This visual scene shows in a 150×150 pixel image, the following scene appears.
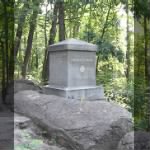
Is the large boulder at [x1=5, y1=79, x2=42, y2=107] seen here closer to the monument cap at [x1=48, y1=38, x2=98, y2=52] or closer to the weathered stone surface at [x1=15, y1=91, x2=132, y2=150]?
the monument cap at [x1=48, y1=38, x2=98, y2=52]

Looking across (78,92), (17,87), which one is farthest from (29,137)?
(17,87)

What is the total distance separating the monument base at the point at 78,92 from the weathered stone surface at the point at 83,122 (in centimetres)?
108

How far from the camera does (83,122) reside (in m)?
5.59

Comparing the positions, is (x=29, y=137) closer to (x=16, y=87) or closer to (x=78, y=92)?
(x=78, y=92)

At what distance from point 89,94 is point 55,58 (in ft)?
4.79

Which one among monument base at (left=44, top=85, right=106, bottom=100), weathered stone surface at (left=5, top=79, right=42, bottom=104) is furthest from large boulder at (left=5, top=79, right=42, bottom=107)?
monument base at (left=44, top=85, right=106, bottom=100)

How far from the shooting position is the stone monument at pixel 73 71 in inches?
316

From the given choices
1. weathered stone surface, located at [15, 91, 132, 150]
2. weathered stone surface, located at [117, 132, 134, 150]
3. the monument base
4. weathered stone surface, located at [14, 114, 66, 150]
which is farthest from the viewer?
the monument base

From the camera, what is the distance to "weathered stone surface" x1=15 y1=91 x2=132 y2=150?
5340 millimetres

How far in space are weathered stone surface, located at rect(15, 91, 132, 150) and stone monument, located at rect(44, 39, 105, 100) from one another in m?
1.41

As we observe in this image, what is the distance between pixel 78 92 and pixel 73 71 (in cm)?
61

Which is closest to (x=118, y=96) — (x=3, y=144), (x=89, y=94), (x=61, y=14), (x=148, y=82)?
(x=148, y=82)

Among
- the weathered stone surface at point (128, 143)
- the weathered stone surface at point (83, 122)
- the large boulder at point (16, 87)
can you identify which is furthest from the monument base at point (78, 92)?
the weathered stone surface at point (128, 143)

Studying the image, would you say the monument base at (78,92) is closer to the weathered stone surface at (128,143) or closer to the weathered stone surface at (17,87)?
the weathered stone surface at (17,87)
